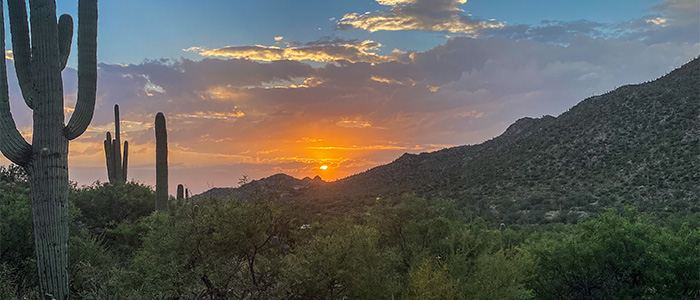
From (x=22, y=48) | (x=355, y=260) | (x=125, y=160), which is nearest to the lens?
(x=355, y=260)

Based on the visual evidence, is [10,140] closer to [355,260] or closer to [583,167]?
[355,260]

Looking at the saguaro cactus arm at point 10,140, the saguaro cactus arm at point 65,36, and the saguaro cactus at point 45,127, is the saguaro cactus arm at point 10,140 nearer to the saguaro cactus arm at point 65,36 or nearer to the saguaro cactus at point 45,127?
the saguaro cactus at point 45,127

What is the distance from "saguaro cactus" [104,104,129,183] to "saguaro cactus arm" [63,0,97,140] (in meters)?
15.2

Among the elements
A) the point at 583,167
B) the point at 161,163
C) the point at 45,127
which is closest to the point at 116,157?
the point at 161,163


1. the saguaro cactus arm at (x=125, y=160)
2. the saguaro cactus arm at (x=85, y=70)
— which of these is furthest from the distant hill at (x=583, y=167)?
the saguaro cactus arm at (x=85, y=70)

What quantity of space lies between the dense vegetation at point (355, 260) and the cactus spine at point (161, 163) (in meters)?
2.57

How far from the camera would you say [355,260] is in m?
11.0

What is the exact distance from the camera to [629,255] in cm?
1317

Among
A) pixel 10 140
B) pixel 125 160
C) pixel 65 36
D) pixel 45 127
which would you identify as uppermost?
pixel 65 36

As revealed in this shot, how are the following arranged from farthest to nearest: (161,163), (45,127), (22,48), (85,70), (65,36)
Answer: (161,163), (65,36), (85,70), (22,48), (45,127)

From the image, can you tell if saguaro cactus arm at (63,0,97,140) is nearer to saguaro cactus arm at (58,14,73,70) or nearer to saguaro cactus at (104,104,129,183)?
saguaro cactus arm at (58,14,73,70)

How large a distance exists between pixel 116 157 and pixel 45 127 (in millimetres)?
17449

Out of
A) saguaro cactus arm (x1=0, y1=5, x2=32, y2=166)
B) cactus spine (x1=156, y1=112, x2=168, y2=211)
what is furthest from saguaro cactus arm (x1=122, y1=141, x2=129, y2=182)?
saguaro cactus arm (x1=0, y1=5, x2=32, y2=166)

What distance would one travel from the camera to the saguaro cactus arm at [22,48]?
10.8m
